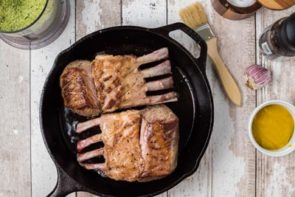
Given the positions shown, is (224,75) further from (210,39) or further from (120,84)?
(120,84)

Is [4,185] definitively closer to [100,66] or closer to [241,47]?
[100,66]

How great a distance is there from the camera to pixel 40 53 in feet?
5.41

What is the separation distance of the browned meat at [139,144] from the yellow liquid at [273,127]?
0.85 feet

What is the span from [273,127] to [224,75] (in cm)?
20

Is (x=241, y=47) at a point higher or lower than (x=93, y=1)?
lower

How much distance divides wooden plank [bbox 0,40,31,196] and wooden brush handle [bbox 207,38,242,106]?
0.54m

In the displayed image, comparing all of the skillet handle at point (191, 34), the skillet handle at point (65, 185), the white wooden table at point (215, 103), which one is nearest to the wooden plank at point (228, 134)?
the white wooden table at point (215, 103)

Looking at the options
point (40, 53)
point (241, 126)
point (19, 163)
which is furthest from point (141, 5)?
point (19, 163)

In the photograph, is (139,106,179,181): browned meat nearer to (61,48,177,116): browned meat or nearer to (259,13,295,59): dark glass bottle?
(61,48,177,116): browned meat

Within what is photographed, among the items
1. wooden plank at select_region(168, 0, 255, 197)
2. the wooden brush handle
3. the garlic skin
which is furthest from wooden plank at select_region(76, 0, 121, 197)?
the garlic skin

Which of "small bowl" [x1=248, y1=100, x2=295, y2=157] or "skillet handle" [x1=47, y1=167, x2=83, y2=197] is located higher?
"small bowl" [x1=248, y1=100, x2=295, y2=157]

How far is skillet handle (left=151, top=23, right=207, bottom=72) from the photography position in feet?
4.92

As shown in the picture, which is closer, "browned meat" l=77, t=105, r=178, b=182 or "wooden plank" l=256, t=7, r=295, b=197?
"browned meat" l=77, t=105, r=178, b=182

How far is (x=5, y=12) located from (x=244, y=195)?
0.86 meters
